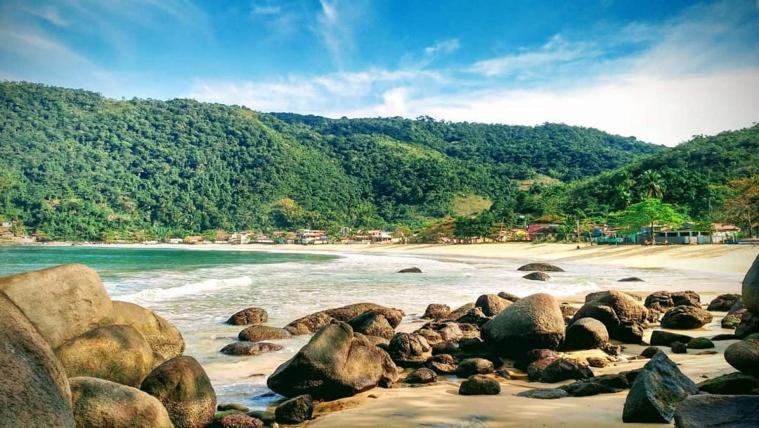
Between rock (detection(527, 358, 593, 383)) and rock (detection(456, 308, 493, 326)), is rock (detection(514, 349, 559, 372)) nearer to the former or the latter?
rock (detection(527, 358, 593, 383))

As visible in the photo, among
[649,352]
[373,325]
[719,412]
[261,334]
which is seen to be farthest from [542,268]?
[719,412]

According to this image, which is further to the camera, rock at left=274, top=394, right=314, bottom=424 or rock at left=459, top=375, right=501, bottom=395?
rock at left=459, top=375, right=501, bottom=395

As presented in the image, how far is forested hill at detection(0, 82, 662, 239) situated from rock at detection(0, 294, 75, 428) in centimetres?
12793

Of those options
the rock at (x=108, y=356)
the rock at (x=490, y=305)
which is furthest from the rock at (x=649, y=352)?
the rock at (x=108, y=356)

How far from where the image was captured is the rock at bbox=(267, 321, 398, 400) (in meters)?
7.25

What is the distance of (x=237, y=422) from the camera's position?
598 cm

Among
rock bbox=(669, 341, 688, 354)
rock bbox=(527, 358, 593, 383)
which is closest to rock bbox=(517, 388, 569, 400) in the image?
rock bbox=(527, 358, 593, 383)

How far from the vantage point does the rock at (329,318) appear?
42.2 ft

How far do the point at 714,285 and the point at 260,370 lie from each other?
21.6 metres

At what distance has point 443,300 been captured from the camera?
19.4m

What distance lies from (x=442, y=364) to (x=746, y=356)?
4.39 m

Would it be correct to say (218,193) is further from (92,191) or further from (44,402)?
(44,402)

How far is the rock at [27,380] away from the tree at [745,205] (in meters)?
57.8

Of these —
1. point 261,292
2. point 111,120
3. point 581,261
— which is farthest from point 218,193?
point 261,292
